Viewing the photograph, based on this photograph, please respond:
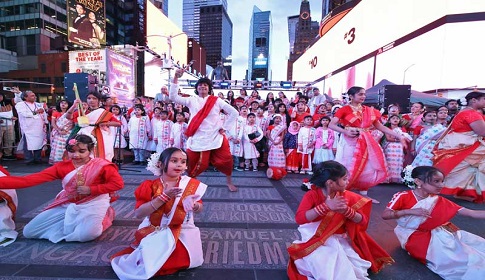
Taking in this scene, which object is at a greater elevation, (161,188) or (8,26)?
(8,26)

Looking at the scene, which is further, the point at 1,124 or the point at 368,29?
the point at 368,29

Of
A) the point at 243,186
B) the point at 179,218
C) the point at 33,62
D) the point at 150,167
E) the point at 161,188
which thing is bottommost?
the point at 243,186

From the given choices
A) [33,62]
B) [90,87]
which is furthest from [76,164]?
[33,62]

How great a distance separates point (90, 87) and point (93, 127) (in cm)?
642

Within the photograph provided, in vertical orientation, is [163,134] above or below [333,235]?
above

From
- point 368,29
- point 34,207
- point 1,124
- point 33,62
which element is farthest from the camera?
point 33,62

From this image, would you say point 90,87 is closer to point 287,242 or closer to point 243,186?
point 243,186

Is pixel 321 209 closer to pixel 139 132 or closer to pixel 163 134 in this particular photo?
pixel 163 134

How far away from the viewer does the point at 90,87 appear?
980 centimetres

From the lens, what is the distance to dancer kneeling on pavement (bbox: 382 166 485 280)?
2172mm

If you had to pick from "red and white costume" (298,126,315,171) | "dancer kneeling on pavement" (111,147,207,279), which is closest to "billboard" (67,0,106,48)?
"red and white costume" (298,126,315,171)

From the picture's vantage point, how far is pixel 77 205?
2758mm

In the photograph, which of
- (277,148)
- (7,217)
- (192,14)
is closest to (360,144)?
(277,148)

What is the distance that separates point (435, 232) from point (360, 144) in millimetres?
1738
